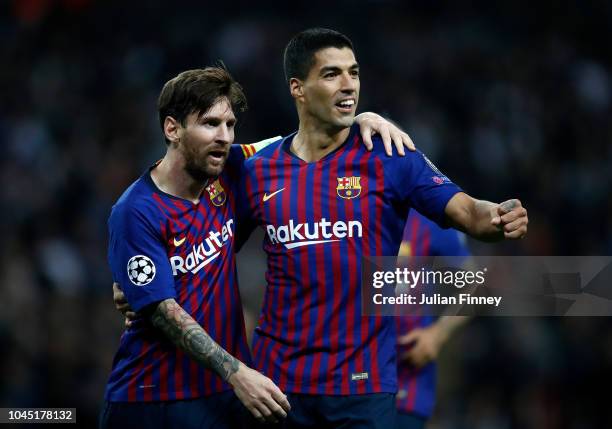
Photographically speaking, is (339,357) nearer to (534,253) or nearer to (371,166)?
(371,166)

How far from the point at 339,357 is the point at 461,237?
211 cm

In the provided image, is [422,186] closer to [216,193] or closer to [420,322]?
[216,193]

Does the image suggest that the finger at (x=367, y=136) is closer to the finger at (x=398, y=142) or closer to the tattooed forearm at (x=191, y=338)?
the finger at (x=398, y=142)

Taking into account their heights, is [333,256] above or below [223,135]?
below

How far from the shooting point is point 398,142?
4828mm

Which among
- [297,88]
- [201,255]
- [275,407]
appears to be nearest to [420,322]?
[297,88]

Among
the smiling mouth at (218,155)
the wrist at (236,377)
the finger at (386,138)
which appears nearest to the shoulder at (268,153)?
the smiling mouth at (218,155)

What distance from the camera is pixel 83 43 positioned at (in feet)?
41.9

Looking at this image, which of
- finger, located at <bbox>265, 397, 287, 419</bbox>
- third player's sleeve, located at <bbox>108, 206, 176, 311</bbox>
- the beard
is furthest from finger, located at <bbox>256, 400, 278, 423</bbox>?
the beard

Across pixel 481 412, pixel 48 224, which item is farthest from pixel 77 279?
pixel 481 412

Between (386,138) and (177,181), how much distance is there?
1.02m

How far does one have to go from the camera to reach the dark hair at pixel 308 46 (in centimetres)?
497

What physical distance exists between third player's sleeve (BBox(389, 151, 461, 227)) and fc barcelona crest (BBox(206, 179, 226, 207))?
829mm

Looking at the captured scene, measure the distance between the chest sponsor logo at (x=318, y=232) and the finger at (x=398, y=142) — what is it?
389 mm
